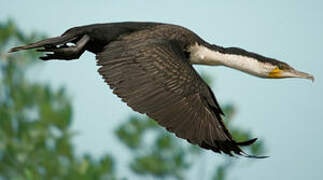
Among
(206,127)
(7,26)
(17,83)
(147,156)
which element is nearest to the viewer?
(206,127)

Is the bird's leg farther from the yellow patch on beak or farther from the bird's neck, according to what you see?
the yellow patch on beak

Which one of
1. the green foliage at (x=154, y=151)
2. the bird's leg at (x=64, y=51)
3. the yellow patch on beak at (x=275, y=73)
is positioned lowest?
the green foliage at (x=154, y=151)

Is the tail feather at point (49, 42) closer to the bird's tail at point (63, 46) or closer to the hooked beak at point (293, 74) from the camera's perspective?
the bird's tail at point (63, 46)

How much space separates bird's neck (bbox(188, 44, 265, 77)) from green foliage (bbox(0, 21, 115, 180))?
6.66 metres

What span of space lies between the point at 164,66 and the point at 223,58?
0.87 metres

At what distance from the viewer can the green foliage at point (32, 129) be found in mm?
14030

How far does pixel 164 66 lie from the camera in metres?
5.55

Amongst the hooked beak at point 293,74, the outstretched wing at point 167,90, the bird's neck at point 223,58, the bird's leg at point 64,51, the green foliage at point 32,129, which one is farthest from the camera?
the green foliage at point 32,129

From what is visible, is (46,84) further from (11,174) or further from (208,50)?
(208,50)

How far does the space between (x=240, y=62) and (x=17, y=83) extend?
10766mm

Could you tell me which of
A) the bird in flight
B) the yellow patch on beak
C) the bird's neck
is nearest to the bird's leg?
the bird in flight

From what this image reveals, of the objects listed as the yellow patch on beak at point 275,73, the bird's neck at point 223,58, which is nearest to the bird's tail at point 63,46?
the bird's neck at point 223,58

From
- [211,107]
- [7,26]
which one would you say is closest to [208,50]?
[211,107]

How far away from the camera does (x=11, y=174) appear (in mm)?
15938
